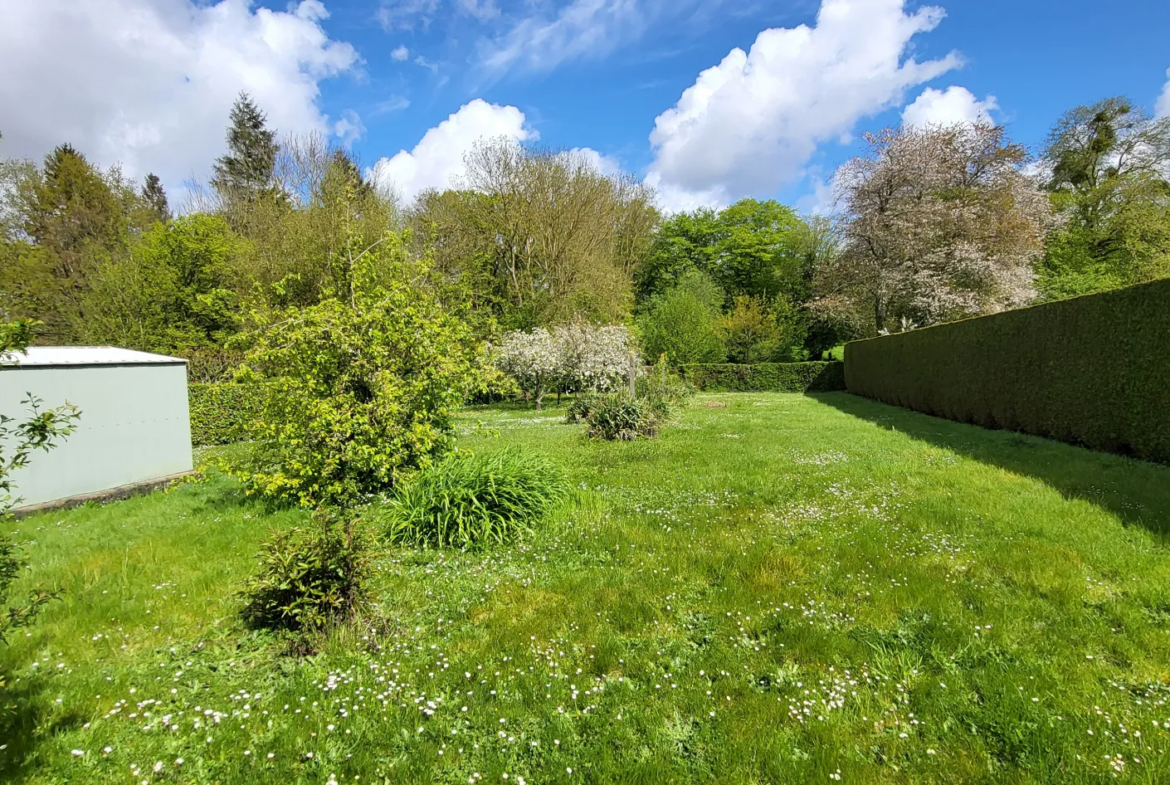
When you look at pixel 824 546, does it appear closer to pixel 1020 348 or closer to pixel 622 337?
pixel 1020 348

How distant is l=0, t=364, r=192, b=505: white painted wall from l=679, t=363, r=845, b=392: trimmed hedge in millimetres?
18499

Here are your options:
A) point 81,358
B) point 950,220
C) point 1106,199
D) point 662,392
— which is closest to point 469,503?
point 81,358

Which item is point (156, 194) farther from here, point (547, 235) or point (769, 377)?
point (769, 377)

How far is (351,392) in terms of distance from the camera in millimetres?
5090

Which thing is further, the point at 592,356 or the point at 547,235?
the point at 547,235

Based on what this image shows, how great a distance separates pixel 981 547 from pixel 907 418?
9150mm

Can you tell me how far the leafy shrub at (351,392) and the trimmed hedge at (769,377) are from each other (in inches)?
720

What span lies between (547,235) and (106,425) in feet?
54.3

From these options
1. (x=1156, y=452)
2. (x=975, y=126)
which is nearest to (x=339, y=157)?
(x=1156, y=452)

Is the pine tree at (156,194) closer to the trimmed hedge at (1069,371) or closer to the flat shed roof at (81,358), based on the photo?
the flat shed roof at (81,358)

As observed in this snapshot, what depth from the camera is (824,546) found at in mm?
Answer: 3955

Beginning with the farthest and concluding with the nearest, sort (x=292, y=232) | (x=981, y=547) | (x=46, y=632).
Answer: (x=292, y=232) < (x=981, y=547) < (x=46, y=632)

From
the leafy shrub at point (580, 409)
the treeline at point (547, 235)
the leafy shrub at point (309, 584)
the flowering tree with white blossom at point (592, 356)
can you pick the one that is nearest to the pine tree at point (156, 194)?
the treeline at point (547, 235)

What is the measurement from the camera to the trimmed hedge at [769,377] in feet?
76.0
